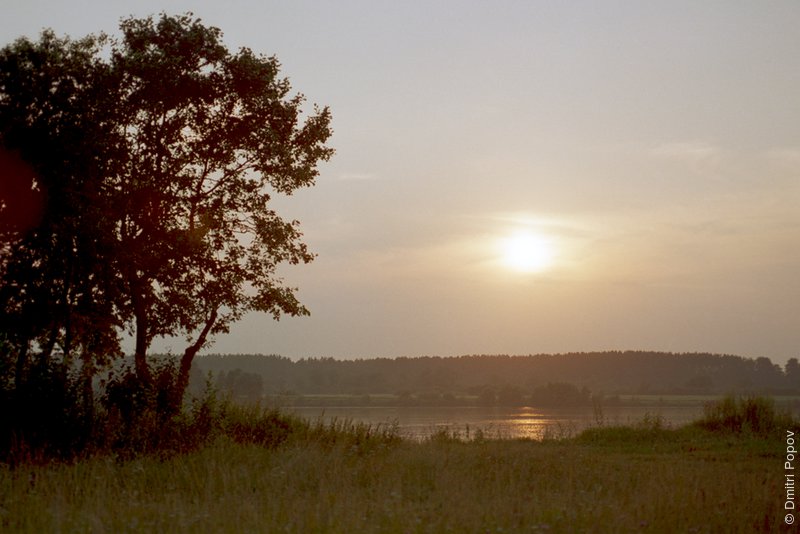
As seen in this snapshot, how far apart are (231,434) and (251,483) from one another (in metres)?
6.00

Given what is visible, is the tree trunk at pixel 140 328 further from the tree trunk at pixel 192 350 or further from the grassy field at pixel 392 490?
the grassy field at pixel 392 490

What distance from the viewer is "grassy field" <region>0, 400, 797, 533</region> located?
1024 cm

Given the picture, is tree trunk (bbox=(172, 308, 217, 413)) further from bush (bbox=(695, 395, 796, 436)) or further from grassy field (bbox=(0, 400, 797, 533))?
bush (bbox=(695, 395, 796, 436))

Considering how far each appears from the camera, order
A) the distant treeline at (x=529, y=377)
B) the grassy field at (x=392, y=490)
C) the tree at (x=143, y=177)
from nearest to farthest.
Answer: the grassy field at (x=392, y=490), the tree at (x=143, y=177), the distant treeline at (x=529, y=377)

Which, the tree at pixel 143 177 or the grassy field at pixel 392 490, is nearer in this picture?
the grassy field at pixel 392 490

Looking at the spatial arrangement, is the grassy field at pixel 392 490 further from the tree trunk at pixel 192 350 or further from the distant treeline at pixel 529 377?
the distant treeline at pixel 529 377

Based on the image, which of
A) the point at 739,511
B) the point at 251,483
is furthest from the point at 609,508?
the point at 251,483

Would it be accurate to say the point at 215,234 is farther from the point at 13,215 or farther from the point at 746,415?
the point at 746,415

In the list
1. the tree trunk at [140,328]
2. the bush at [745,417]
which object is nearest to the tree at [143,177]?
the tree trunk at [140,328]

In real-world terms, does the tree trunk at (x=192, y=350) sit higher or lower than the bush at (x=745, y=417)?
higher

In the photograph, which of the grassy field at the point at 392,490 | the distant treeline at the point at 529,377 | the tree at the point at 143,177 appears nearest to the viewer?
→ the grassy field at the point at 392,490

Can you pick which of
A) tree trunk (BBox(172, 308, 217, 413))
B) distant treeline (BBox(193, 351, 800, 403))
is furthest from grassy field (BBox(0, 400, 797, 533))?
distant treeline (BBox(193, 351, 800, 403))

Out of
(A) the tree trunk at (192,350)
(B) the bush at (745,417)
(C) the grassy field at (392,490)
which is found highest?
(A) the tree trunk at (192,350)

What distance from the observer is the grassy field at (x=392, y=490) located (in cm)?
1024
